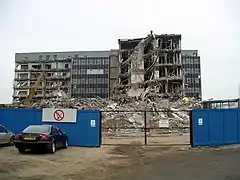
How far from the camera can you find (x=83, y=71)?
395 ft

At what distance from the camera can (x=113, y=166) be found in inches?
523

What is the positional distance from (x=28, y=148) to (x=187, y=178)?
8.50m

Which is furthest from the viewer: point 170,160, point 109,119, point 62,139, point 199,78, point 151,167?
point 199,78

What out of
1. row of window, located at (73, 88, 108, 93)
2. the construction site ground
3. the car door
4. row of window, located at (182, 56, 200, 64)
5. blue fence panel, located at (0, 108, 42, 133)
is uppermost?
row of window, located at (182, 56, 200, 64)

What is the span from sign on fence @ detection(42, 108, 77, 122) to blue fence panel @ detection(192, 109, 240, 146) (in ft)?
23.1

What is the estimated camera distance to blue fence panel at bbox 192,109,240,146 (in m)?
20.7

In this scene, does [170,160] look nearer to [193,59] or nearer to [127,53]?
[127,53]

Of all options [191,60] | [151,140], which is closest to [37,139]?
[151,140]

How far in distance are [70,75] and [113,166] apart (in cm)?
10898

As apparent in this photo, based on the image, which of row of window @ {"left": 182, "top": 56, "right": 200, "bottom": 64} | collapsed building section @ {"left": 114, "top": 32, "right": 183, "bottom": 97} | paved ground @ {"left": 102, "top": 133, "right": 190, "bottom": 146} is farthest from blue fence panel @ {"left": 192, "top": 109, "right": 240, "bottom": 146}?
row of window @ {"left": 182, "top": 56, "right": 200, "bottom": 64}

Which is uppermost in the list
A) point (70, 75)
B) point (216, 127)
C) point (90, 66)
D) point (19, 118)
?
point (90, 66)

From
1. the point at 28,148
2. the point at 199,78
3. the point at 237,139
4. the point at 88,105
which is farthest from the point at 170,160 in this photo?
the point at 199,78

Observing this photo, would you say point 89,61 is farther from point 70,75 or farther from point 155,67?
point 155,67

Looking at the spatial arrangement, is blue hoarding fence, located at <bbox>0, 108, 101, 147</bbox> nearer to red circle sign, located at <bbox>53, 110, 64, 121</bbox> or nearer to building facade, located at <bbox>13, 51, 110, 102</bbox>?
red circle sign, located at <bbox>53, 110, 64, 121</bbox>
